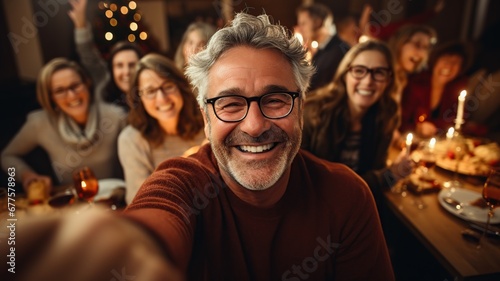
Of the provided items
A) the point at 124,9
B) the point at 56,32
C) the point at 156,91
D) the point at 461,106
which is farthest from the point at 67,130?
the point at 56,32

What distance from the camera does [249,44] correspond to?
118 cm

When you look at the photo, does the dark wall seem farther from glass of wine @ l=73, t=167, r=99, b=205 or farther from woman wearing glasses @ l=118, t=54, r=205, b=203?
glass of wine @ l=73, t=167, r=99, b=205

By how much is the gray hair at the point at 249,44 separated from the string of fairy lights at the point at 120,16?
4.98 meters

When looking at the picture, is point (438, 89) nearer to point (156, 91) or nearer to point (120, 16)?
point (156, 91)

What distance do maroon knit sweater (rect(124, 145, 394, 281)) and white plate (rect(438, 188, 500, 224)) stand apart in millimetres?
733

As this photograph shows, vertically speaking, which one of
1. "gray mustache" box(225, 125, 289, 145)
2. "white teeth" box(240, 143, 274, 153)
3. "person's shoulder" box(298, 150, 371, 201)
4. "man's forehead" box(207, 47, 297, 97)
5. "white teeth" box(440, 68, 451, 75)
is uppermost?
"man's forehead" box(207, 47, 297, 97)

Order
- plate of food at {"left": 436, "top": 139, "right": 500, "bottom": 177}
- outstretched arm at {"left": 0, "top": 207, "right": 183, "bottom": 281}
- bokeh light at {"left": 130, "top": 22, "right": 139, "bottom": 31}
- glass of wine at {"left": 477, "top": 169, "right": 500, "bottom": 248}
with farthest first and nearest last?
bokeh light at {"left": 130, "top": 22, "right": 139, "bottom": 31} → plate of food at {"left": 436, "top": 139, "right": 500, "bottom": 177} → glass of wine at {"left": 477, "top": 169, "right": 500, "bottom": 248} → outstretched arm at {"left": 0, "top": 207, "right": 183, "bottom": 281}

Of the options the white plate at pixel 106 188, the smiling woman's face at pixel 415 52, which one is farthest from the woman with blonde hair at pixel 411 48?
the white plate at pixel 106 188

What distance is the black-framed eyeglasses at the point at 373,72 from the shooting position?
7.31 ft

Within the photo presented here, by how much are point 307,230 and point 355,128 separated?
1385 millimetres

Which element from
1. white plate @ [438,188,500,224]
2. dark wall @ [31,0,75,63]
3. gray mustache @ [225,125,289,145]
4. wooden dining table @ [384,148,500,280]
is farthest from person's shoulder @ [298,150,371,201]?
dark wall @ [31,0,75,63]

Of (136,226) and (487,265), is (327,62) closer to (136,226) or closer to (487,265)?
(487,265)

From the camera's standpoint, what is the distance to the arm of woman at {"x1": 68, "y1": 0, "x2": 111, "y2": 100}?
3152 mm

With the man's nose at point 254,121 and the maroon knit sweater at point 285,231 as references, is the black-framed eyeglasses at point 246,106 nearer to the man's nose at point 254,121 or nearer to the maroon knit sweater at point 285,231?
the man's nose at point 254,121
